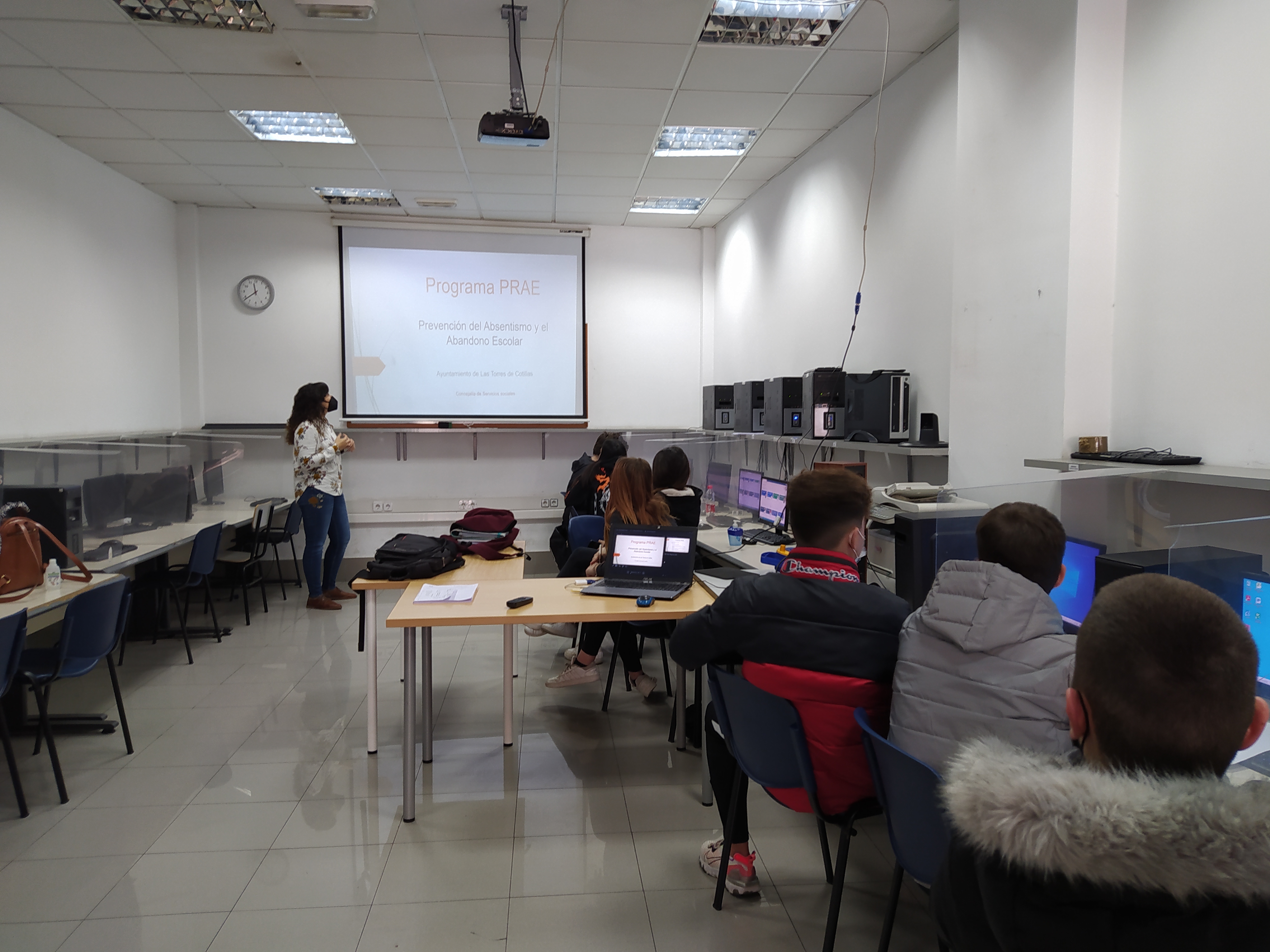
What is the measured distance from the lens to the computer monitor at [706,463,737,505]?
5.89 m

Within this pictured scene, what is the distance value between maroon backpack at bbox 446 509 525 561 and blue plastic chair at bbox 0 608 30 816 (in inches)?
69.1

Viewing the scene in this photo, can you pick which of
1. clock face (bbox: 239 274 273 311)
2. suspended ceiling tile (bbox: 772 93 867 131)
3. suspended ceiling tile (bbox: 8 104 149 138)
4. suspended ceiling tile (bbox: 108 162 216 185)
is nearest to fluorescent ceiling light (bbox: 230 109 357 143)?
suspended ceiling tile (bbox: 8 104 149 138)

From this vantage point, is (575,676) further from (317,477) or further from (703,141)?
(703,141)

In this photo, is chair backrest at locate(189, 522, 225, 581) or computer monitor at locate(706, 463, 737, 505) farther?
computer monitor at locate(706, 463, 737, 505)

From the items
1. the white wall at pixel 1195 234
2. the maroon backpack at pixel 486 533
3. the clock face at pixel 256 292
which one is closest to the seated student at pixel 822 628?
the white wall at pixel 1195 234

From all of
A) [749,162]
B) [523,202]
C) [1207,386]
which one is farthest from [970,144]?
[523,202]

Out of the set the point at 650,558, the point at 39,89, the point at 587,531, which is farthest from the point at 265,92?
the point at 650,558

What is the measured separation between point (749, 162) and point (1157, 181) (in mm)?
3289

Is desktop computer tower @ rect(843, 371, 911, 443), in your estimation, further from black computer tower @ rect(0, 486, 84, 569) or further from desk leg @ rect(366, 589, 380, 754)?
black computer tower @ rect(0, 486, 84, 569)

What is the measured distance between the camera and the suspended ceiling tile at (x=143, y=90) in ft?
13.0

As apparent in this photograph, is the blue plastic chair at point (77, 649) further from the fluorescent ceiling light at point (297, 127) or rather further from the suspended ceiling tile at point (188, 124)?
the fluorescent ceiling light at point (297, 127)

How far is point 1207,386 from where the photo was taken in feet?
7.51

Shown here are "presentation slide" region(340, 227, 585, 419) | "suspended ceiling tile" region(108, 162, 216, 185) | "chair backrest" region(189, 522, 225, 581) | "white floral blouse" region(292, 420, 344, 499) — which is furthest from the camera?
"presentation slide" region(340, 227, 585, 419)

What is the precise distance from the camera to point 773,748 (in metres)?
1.99
